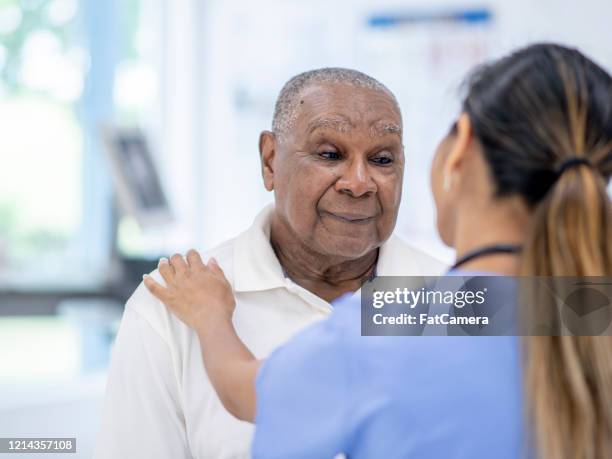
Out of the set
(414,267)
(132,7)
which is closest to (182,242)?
(132,7)

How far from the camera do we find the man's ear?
1.59m

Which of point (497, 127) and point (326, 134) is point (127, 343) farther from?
point (497, 127)

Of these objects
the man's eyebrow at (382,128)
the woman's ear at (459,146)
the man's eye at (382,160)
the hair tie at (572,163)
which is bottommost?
the hair tie at (572,163)

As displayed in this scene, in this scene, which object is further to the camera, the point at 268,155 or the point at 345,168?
the point at 268,155

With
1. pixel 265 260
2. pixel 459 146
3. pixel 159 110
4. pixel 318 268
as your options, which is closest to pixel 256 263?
pixel 265 260

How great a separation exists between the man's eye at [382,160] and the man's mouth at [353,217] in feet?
0.32

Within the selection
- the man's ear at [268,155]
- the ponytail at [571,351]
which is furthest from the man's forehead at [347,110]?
the ponytail at [571,351]

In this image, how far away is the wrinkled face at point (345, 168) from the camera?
4.69 ft

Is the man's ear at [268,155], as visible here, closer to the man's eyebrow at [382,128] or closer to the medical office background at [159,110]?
the man's eyebrow at [382,128]

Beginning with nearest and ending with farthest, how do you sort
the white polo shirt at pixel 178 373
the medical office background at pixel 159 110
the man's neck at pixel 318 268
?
the white polo shirt at pixel 178 373
the man's neck at pixel 318 268
the medical office background at pixel 159 110

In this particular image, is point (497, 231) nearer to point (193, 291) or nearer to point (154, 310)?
point (193, 291)

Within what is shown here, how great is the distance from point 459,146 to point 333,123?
0.51 metres

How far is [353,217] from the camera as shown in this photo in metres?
1.45

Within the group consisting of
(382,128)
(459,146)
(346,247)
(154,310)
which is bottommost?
(154,310)
